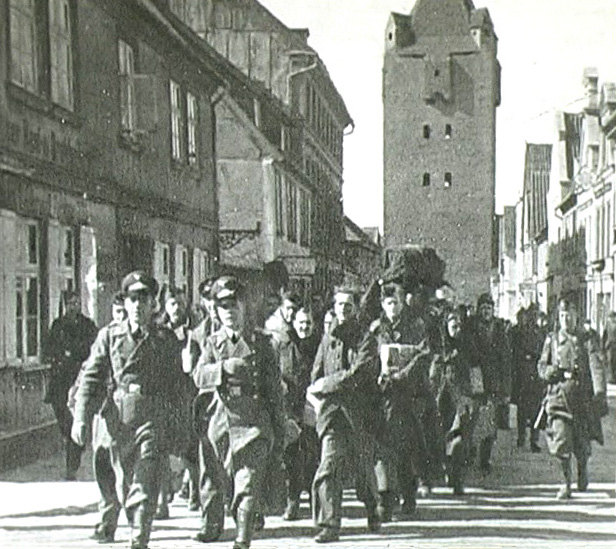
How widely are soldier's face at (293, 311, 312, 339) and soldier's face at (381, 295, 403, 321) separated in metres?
0.47

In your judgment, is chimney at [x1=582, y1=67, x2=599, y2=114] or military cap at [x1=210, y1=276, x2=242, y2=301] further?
chimney at [x1=582, y1=67, x2=599, y2=114]

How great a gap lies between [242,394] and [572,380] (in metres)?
2.89

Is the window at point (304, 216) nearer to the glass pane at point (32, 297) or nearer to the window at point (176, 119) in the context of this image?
the window at point (176, 119)

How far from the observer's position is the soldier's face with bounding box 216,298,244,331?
5789 millimetres

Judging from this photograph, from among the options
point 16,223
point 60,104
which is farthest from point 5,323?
point 60,104

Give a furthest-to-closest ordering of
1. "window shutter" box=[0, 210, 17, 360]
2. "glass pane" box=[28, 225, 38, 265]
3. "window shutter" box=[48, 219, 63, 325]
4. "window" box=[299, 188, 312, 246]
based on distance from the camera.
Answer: "window" box=[299, 188, 312, 246], "window shutter" box=[48, 219, 63, 325], "glass pane" box=[28, 225, 38, 265], "window shutter" box=[0, 210, 17, 360]

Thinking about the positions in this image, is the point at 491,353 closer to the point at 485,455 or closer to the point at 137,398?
the point at 485,455

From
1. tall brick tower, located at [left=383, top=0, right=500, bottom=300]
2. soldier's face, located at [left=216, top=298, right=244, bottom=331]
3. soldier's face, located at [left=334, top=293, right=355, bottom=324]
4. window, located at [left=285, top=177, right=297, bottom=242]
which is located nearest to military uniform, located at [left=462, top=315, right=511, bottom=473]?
soldier's face, located at [left=334, top=293, right=355, bottom=324]

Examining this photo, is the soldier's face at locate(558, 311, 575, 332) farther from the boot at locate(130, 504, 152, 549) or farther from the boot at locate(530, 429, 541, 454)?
the boot at locate(130, 504, 152, 549)

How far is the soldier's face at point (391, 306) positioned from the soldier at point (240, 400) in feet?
3.47

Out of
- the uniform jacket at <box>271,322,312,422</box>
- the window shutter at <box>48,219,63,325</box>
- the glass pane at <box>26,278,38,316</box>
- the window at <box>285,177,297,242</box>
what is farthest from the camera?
the window at <box>285,177,297,242</box>

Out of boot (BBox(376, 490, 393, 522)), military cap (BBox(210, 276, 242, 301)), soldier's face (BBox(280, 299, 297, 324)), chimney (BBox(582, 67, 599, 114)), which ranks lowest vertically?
boot (BBox(376, 490, 393, 522))

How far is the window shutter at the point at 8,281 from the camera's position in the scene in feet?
25.8

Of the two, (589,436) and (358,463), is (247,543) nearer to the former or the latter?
(358,463)
